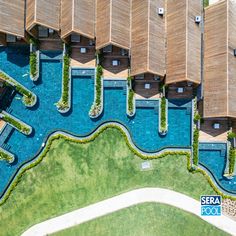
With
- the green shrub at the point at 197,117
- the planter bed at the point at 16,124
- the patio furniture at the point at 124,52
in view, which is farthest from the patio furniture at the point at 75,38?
the green shrub at the point at 197,117

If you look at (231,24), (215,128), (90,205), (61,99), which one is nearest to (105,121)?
(61,99)

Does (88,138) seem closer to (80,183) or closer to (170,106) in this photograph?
(80,183)

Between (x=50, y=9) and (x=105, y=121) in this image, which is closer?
(x=50, y=9)

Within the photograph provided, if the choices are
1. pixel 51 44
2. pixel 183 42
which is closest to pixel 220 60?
pixel 183 42

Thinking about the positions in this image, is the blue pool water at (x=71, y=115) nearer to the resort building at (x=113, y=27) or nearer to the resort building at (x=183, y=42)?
the resort building at (x=183, y=42)

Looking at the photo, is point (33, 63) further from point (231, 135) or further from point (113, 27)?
point (231, 135)

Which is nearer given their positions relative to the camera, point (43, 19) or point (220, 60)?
point (43, 19)
